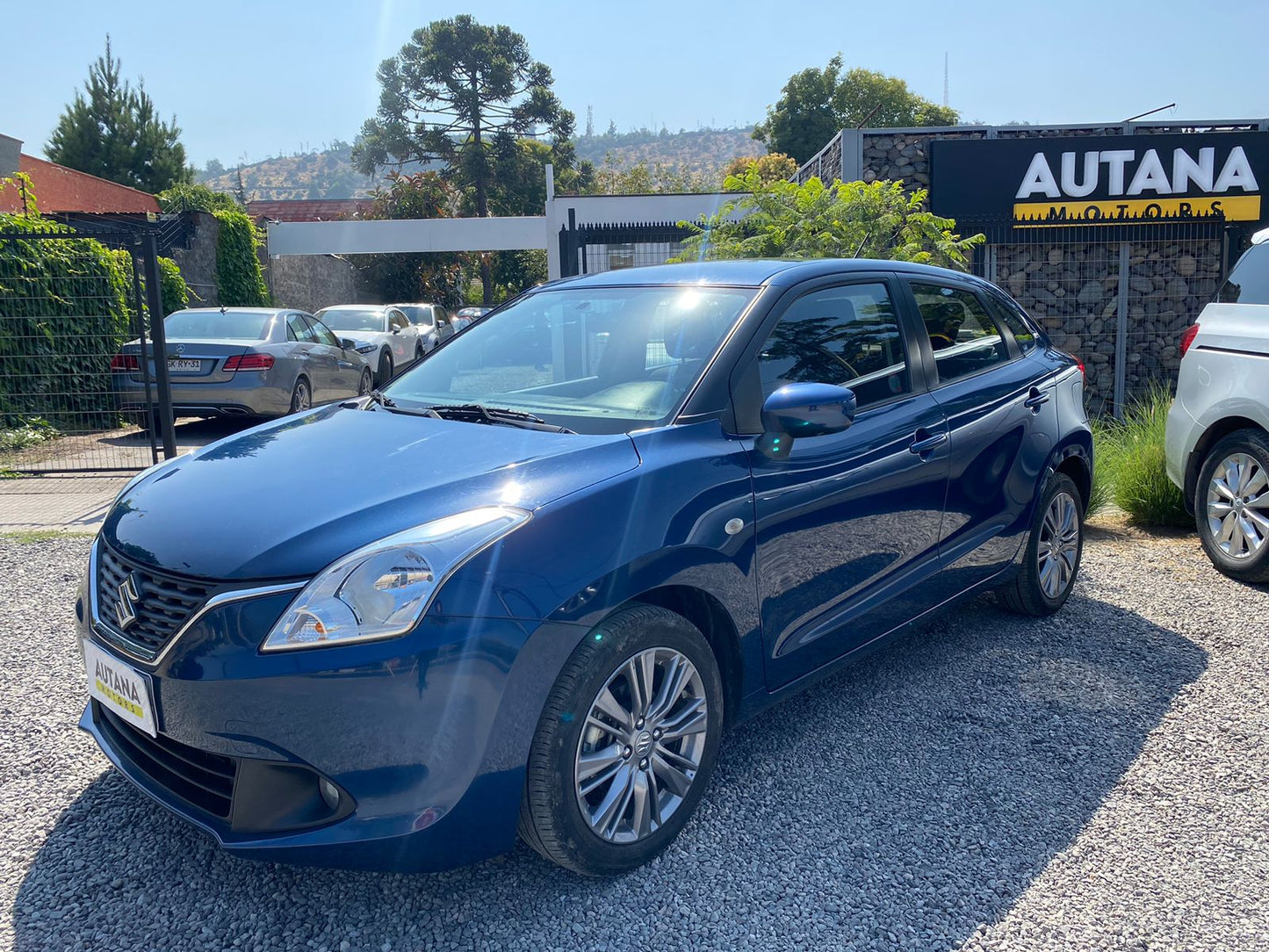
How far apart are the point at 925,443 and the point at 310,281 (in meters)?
29.7

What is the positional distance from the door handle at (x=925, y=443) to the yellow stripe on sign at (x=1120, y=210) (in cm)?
995

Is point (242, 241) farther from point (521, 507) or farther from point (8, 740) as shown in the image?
point (521, 507)

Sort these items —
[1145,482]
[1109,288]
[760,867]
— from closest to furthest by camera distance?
[760,867]
[1145,482]
[1109,288]

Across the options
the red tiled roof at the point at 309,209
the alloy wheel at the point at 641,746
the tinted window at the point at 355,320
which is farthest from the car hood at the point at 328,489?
the red tiled roof at the point at 309,209

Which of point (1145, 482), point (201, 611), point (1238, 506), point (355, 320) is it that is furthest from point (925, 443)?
point (355, 320)

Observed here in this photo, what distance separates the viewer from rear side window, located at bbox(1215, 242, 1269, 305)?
5.53m

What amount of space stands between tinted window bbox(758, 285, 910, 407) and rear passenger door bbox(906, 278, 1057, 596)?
9.5 inches

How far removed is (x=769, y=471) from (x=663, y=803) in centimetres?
107

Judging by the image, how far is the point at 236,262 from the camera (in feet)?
73.4

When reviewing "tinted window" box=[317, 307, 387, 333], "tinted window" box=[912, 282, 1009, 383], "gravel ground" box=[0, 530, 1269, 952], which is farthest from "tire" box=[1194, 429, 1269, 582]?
"tinted window" box=[317, 307, 387, 333]

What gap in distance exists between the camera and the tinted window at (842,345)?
340cm

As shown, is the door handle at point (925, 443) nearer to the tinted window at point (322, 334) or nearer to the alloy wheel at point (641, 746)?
the alloy wheel at point (641, 746)

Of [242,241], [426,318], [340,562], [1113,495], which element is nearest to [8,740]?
[340,562]

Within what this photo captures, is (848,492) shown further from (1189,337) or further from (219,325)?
(219,325)
